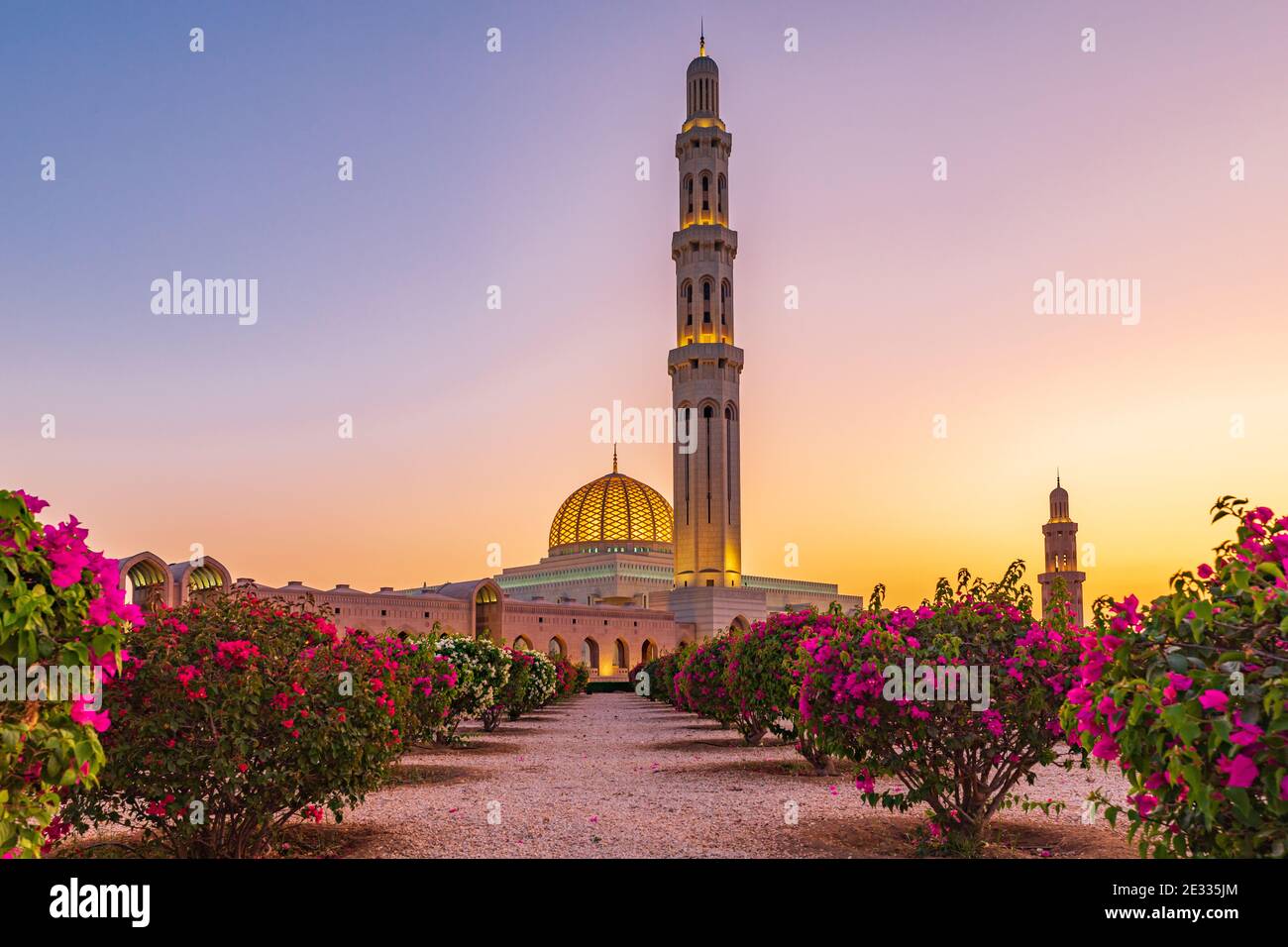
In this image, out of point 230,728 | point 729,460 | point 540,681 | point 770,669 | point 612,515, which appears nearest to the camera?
point 230,728

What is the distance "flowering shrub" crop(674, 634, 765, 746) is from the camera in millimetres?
19562

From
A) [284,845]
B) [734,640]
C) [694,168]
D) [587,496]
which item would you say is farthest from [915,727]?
[587,496]

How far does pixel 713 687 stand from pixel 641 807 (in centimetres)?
887

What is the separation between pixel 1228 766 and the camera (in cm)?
370

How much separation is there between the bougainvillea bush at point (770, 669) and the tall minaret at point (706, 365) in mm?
49600

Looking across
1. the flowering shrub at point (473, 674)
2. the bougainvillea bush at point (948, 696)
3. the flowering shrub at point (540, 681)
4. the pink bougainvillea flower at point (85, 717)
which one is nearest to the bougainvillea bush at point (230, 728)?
the pink bougainvillea flower at point (85, 717)

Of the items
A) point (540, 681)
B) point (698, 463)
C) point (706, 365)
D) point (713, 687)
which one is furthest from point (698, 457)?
point (713, 687)

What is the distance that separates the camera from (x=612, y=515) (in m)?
89.9

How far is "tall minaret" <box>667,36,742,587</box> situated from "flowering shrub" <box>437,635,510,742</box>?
45492 mm

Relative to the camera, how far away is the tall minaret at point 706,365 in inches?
2611

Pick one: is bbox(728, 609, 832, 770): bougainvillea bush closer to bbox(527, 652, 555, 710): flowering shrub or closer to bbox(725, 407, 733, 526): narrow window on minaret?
bbox(527, 652, 555, 710): flowering shrub

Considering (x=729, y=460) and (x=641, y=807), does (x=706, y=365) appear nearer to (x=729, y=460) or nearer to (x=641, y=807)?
(x=729, y=460)

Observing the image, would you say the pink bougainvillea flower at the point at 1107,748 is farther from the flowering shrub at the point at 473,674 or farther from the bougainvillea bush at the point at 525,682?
the bougainvillea bush at the point at 525,682
